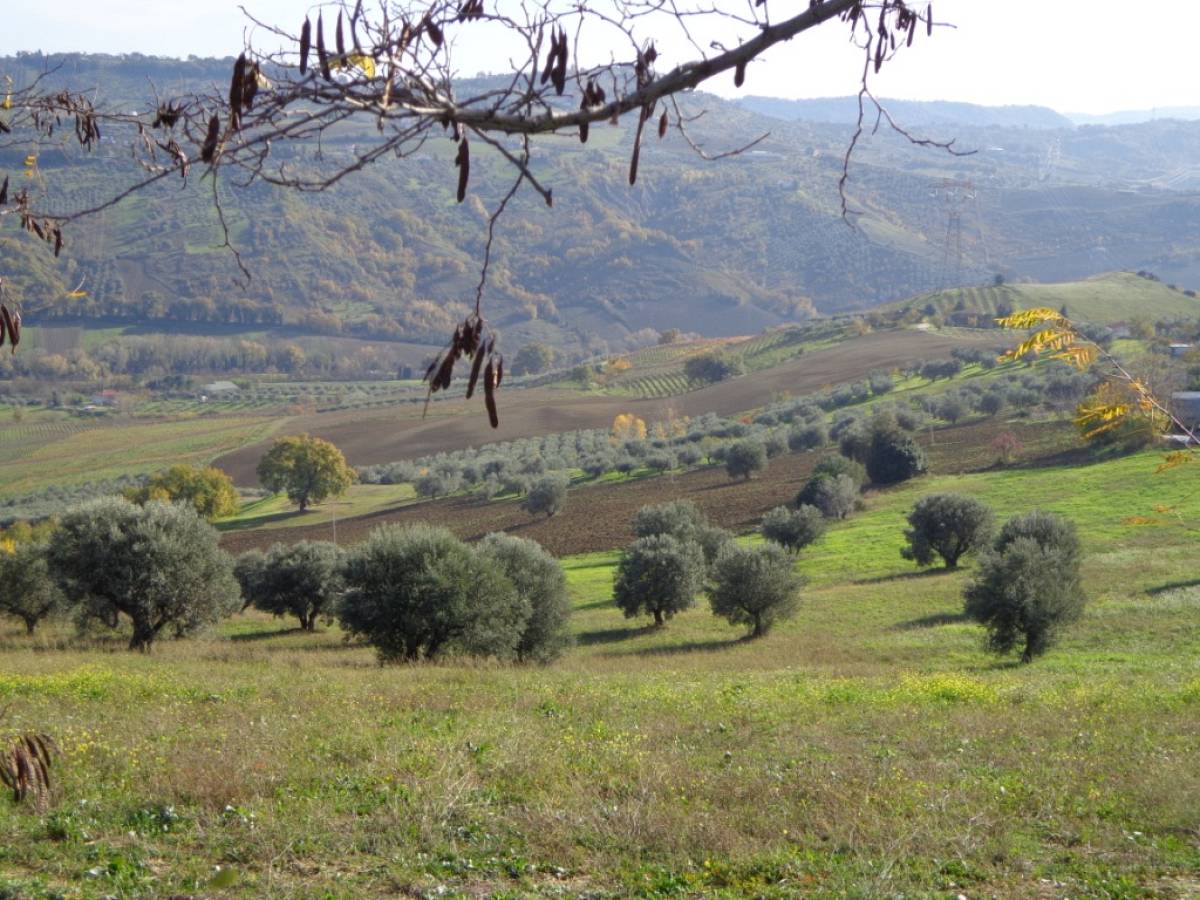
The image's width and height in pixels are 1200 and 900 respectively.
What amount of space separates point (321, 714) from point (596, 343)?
183 m

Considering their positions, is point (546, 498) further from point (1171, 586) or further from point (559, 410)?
point (559, 410)

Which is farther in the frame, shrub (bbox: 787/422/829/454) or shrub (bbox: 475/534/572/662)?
shrub (bbox: 787/422/829/454)

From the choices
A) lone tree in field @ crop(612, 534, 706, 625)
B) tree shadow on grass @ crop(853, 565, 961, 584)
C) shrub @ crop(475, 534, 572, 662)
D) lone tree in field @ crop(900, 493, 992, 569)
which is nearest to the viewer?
shrub @ crop(475, 534, 572, 662)

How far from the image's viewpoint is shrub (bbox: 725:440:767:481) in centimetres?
7150

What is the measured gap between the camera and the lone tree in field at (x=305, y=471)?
248ft

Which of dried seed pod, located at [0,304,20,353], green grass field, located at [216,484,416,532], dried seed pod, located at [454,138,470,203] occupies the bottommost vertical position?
green grass field, located at [216,484,416,532]

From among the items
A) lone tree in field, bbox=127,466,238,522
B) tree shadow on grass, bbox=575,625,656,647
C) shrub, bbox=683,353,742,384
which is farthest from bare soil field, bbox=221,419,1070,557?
shrub, bbox=683,353,742,384

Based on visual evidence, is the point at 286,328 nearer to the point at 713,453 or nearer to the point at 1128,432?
the point at 713,453

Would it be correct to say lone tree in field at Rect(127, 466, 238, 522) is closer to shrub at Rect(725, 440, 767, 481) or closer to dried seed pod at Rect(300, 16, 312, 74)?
shrub at Rect(725, 440, 767, 481)

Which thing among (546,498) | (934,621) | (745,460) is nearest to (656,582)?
(934,621)

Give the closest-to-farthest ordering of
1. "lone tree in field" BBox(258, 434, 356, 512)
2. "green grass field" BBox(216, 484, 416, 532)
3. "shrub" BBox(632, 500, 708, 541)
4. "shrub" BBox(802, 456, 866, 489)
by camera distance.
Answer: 1. "shrub" BBox(632, 500, 708, 541)
2. "shrub" BBox(802, 456, 866, 489)
3. "green grass field" BBox(216, 484, 416, 532)
4. "lone tree in field" BBox(258, 434, 356, 512)

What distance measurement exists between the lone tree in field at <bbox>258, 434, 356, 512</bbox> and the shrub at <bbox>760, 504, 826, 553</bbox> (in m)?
36.6

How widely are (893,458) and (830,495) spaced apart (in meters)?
9.02

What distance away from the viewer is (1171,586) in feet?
114
